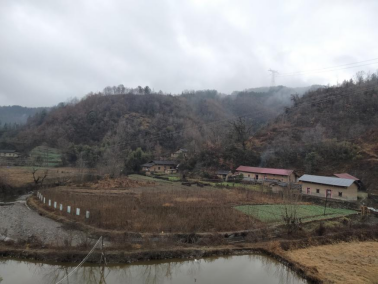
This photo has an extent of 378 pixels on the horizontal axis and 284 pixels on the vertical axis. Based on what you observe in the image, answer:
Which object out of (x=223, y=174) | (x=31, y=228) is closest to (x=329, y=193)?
(x=223, y=174)

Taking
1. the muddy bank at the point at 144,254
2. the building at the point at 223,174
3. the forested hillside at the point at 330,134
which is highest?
the forested hillside at the point at 330,134

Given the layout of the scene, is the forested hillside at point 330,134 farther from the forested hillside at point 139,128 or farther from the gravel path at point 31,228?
the gravel path at point 31,228

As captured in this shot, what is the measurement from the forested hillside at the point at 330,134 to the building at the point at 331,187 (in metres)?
6.76

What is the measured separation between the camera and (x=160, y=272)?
10719 mm

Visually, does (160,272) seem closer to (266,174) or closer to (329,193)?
(329,193)

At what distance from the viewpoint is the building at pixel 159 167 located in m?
50.6

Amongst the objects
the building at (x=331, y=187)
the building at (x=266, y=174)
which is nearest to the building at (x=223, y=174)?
the building at (x=266, y=174)

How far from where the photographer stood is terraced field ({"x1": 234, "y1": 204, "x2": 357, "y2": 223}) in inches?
698

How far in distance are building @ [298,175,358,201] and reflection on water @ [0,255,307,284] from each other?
631 inches

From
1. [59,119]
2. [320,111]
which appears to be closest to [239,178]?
[320,111]

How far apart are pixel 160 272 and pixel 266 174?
27.7 m

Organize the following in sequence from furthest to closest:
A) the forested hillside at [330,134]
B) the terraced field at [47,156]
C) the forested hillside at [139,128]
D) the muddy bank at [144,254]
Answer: the forested hillside at [139,128]
the terraced field at [47,156]
the forested hillside at [330,134]
the muddy bank at [144,254]

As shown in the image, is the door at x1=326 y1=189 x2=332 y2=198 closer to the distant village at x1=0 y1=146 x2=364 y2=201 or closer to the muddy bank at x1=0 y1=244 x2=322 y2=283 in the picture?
the distant village at x1=0 y1=146 x2=364 y2=201

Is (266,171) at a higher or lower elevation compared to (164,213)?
higher
